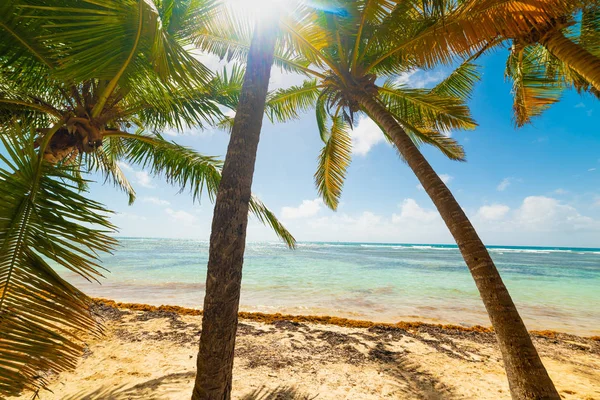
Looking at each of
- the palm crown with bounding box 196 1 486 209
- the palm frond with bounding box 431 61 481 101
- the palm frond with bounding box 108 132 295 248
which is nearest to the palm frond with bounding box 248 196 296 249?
the palm frond with bounding box 108 132 295 248

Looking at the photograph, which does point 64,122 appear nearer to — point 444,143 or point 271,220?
point 271,220

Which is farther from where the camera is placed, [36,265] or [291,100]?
[291,100]

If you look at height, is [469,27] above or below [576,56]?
→ above

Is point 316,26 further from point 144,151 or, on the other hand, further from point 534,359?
point 534,359

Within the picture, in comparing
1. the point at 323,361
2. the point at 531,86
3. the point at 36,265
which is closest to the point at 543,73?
the point at 531,86

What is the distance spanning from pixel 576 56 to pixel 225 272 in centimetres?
489

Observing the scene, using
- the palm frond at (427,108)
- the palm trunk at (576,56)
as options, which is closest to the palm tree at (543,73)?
the palm trunk at (576,56)

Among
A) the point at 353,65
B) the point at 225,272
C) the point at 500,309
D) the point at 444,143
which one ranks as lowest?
the point at 500,309

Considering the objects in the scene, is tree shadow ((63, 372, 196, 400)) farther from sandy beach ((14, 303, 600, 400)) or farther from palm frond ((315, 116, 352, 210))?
palm frond ((315, 116, 352, 210))

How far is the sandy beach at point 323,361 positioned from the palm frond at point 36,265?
2.08m

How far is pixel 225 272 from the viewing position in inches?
79.4

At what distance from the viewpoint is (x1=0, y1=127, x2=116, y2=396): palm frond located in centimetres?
141

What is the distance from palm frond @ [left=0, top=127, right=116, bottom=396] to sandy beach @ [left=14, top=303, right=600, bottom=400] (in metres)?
2.08

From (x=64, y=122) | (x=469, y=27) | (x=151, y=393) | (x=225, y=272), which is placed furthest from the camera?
(x=64, y=122)
